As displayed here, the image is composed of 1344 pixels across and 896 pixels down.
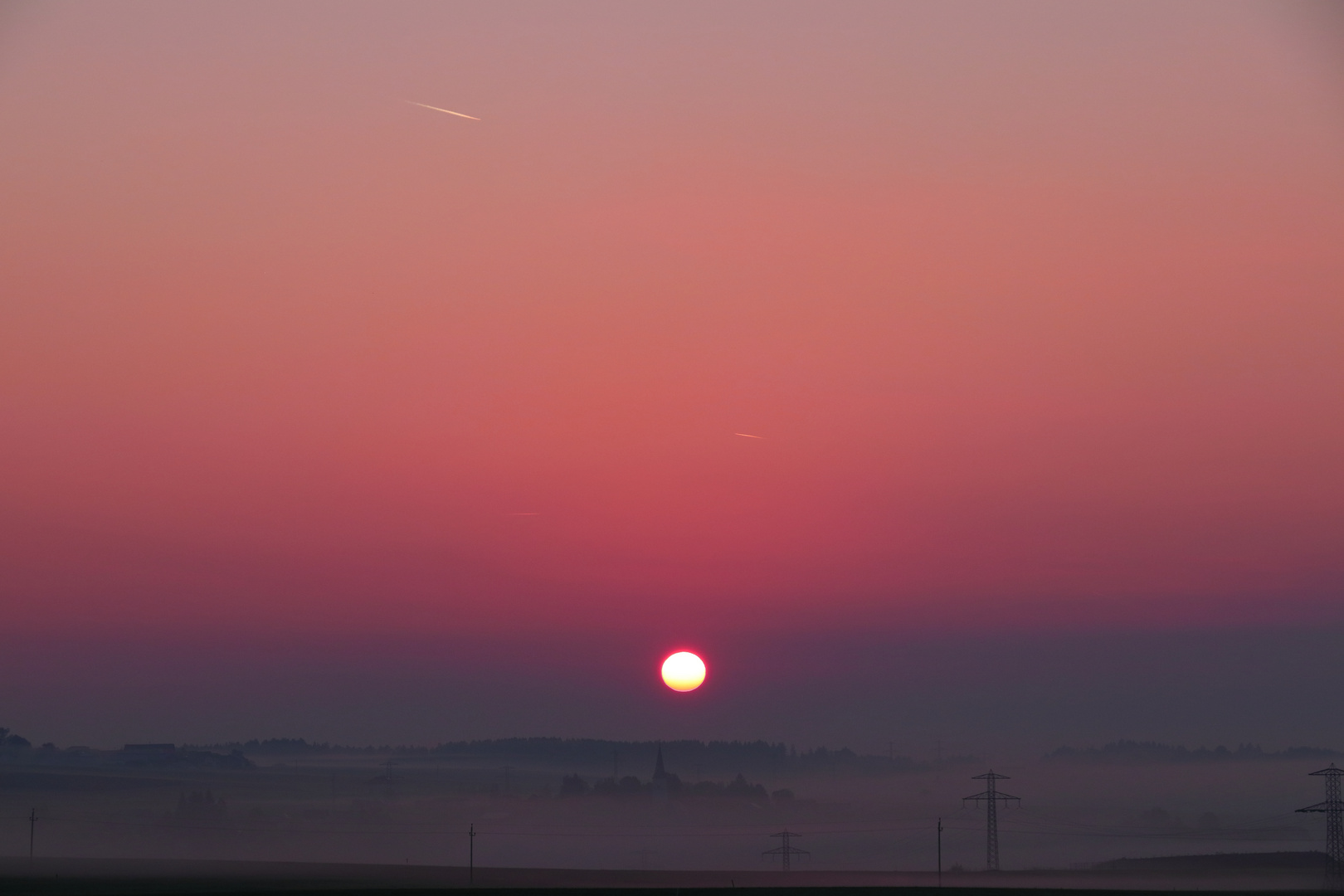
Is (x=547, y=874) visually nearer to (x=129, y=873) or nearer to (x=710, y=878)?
(x=710, y=878)

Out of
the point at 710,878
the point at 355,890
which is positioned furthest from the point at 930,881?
the point at 355,890

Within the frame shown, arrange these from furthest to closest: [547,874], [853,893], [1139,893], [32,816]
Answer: [32,816] → [547,874] → [1139,893] → [853,893]

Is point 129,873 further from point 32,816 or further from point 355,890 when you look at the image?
point 355,890

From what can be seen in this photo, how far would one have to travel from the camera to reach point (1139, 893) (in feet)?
418

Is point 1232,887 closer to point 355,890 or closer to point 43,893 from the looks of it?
point 355,890

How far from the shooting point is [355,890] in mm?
129625

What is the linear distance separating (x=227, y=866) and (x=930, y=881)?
341ft

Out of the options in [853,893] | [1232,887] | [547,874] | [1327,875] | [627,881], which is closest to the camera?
[853,893]

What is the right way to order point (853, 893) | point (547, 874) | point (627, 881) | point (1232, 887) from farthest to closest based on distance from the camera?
point (547, 874) → point (627, 881) → point (1232, 887) → point (853, 893)

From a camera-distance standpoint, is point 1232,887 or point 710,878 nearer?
point 1232,887

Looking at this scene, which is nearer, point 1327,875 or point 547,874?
point 1327,875

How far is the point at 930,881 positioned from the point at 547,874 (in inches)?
2245

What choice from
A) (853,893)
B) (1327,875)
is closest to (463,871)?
(853,893)

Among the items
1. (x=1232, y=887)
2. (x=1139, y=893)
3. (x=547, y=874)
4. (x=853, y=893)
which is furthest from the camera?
(x=547, y=874)
